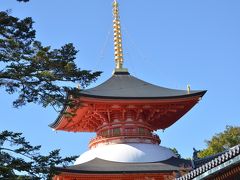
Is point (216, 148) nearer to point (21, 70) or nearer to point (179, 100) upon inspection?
point (179, 100)

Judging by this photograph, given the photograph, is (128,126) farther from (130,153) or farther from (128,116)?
(130,153)

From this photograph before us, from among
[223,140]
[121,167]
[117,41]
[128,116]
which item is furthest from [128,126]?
[223,140]

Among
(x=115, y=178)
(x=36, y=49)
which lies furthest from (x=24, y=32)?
(x=115, y=178)

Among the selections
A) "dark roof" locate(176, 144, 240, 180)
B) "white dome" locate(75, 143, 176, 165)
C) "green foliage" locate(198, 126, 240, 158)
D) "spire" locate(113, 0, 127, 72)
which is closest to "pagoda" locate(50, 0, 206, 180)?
"white dome" locate(75, 143, 176, 165)

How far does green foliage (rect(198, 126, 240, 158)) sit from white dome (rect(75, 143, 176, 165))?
16.2 meters

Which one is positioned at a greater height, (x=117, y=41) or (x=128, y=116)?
(x=117, y=41)

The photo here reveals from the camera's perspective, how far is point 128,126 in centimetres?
2277

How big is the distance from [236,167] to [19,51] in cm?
600

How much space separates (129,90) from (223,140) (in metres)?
17.3

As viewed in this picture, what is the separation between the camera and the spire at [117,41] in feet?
84.7

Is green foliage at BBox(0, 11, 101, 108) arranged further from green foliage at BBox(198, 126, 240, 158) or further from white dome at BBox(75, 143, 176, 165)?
green foliage at BBox(198, 126, 240, 158)

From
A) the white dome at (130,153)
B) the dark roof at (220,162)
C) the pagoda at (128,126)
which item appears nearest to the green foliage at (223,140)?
the pagoda at (128,126)

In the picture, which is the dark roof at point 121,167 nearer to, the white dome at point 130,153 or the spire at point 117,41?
the white dome at point 130,153

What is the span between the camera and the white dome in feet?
70.5
